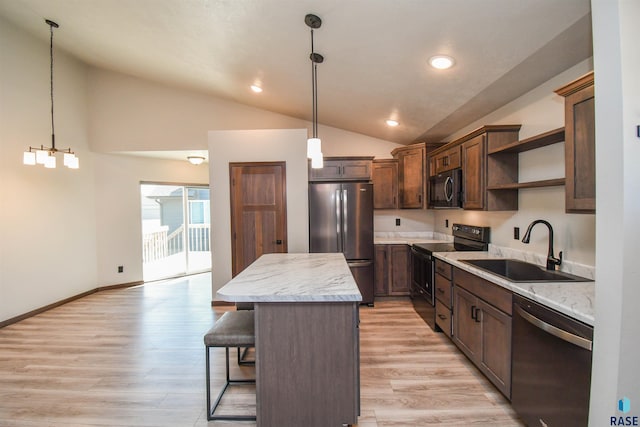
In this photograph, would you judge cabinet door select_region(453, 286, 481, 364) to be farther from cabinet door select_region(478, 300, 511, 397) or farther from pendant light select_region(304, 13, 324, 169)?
pendant light select_region(304, 13, 324, 169)

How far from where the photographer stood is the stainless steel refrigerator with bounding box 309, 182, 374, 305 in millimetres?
3930

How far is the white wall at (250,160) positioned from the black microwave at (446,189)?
1765 millimetres

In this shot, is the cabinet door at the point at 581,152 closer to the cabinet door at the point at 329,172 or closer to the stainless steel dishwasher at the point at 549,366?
the stainless steel dishwasher at the point at 549,366

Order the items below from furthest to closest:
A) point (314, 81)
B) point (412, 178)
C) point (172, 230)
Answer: point (172, 230), point (412, 178), point (314, 81)

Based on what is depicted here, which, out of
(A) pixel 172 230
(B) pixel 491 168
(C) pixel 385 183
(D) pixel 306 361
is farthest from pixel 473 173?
(A) pixel 172 230

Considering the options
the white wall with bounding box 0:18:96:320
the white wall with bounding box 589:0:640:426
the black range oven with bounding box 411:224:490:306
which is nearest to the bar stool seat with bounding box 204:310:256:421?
the white wall with bounding box 589:0:640:426

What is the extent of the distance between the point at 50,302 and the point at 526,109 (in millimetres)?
6321

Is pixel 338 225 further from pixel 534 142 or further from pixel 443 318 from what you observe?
pixel 534 142

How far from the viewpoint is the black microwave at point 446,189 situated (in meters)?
3.11

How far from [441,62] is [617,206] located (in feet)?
5.22

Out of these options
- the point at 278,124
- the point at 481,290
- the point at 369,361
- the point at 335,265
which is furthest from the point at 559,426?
the point at 278,124

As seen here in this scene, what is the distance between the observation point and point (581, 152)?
1.57 m

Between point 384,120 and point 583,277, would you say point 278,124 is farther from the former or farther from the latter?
point 583,277

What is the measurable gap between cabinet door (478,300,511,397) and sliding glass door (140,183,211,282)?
5593 mm
